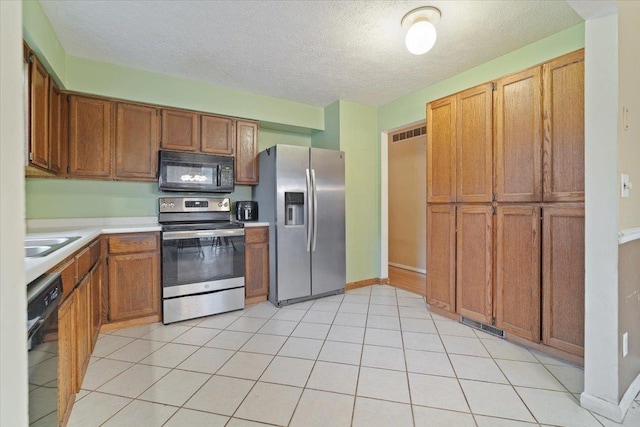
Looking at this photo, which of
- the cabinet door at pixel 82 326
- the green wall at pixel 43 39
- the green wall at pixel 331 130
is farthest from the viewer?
the green wall at pixel 331 130

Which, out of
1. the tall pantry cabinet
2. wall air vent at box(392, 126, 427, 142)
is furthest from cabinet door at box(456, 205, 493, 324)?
wall air vent at box(392, 126, 427, 142)

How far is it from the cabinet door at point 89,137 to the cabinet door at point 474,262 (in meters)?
3.41

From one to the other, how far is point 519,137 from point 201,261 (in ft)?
9.79

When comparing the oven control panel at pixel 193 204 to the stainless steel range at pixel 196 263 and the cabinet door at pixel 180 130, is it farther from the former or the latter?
the cabinet door at pixel 180 130

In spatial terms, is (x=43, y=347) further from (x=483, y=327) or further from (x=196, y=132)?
(x=483, y=327)

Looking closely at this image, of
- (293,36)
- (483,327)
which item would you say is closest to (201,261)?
(293,36)

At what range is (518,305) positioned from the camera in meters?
2.25

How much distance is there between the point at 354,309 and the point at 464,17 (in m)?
2.75

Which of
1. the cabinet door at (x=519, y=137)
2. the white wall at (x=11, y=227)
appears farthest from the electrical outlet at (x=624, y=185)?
the white wall at (x=11, y=227)

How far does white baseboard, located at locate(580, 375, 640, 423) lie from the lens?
1478mm

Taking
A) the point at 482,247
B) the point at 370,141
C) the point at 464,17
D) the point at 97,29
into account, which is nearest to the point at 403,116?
the point at 370,141

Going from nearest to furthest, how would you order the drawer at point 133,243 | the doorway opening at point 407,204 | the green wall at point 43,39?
1. the green wall at point 43,39
2. the drawer at point 133,243
3. the doorway opening at point 407,204

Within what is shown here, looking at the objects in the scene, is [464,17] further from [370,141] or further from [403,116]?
[370,141]

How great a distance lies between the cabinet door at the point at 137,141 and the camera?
2.87 meters
